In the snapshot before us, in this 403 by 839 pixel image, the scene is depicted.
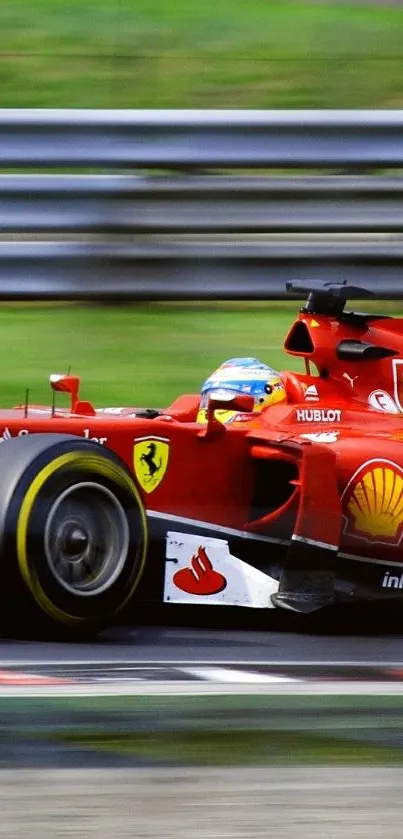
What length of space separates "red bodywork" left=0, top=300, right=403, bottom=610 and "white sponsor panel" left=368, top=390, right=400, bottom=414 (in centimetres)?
4

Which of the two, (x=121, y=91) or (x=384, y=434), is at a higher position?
(x=121, y=91)

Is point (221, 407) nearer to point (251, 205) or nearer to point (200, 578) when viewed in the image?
point (200, 578)

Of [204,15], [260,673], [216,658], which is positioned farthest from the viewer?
[204,15]

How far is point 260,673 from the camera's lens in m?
4.23

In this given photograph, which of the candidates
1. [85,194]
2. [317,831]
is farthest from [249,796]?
[85,194]

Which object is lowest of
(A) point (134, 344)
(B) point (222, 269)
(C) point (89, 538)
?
(C) point (89, 538)

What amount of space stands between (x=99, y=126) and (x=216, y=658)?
3467mm

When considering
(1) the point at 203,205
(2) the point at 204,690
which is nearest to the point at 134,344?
(1) the point at 203,205

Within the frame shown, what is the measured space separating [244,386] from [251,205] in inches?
78.9

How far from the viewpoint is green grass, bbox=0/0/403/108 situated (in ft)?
32.7

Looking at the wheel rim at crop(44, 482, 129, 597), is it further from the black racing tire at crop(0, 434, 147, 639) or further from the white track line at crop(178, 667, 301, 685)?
the white track line at crop(178, 667, 301, 685)

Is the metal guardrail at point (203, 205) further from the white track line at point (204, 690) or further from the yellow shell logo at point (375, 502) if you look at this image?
the white track line at point (204, 690)

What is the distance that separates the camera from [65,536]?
5.08 meters

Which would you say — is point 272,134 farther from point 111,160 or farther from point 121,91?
point 121,91
